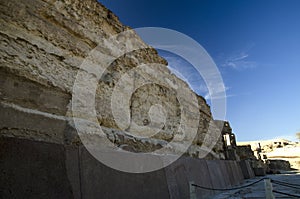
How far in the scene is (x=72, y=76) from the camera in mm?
3182

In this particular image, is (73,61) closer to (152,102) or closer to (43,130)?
(43,130)

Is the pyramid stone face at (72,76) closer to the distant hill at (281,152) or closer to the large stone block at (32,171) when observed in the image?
the large stone block at (32,171)

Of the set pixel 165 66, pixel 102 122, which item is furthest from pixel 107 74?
pixel 165 66

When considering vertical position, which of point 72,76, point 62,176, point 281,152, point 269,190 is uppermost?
point 72,76

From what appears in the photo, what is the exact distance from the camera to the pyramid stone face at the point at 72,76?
2441 millimetres

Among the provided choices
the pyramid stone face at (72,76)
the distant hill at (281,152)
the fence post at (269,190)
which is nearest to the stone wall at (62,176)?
the pyramid stone face at (72,76)

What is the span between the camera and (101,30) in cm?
418

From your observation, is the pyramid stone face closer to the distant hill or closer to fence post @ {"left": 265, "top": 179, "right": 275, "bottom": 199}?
fence post @ {"left": 265, "top": 179, "right": 275, "bottom": 199}

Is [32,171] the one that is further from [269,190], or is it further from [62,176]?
[269,190]

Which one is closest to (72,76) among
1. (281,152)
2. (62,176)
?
(62,176)

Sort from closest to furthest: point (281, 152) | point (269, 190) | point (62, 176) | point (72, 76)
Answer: point (62, 176), point (72, 76), point (269, 190), point (281, 152)

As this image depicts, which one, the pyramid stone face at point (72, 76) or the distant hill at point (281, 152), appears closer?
the pyramid stone face at point (72, 76)

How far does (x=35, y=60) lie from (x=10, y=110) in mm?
821

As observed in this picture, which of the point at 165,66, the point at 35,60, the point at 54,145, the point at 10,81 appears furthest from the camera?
the point at 165,66
